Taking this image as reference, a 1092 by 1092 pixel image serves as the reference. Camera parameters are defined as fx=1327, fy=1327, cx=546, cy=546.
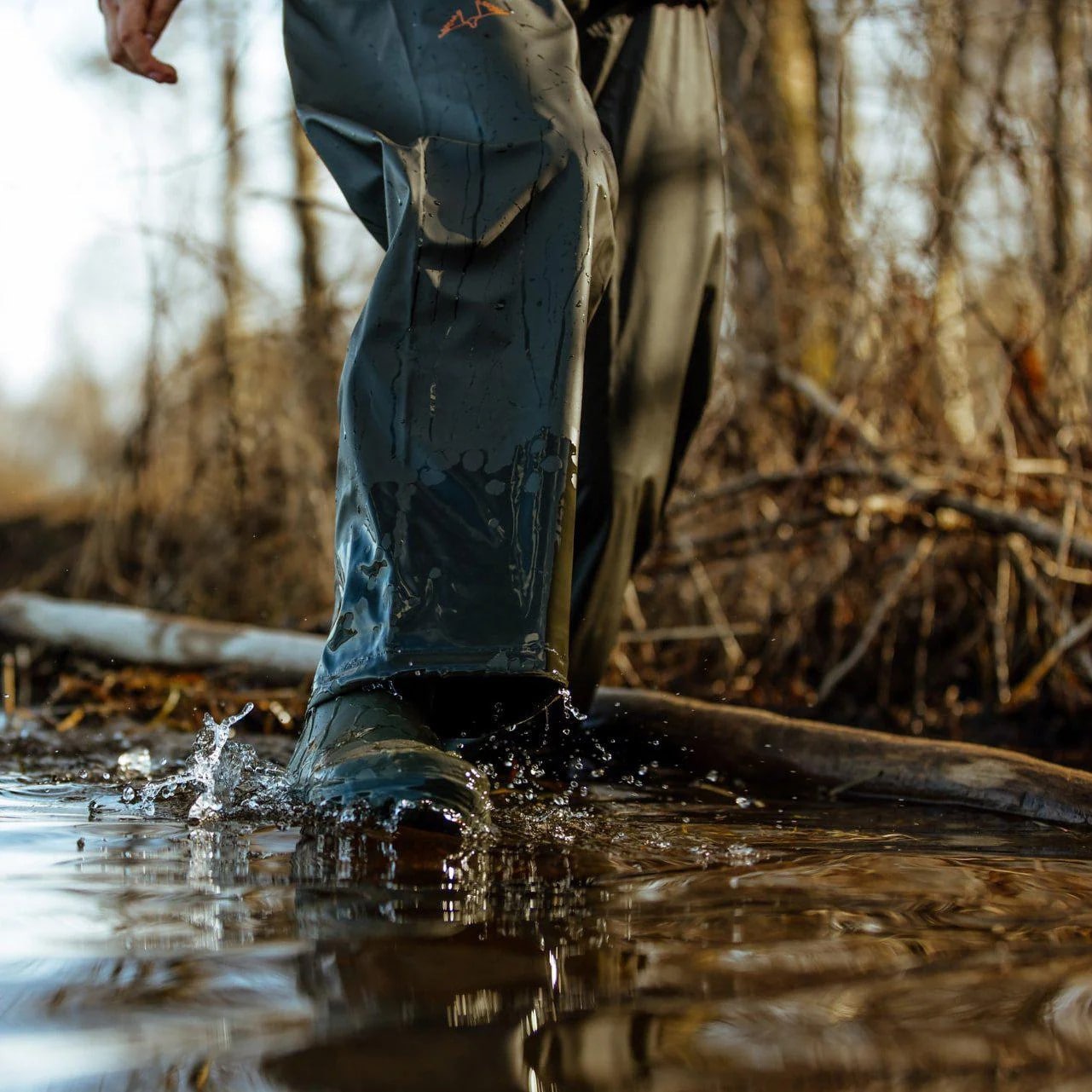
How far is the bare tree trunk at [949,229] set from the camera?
3.73m

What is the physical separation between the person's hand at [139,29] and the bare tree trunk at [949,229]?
225 cm

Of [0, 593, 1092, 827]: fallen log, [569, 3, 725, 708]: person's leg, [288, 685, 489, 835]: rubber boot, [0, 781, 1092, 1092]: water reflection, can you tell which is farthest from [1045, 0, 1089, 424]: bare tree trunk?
[288, 685, 489, 835]: rubber boot

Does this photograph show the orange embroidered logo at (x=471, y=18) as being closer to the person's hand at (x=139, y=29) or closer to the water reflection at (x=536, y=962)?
the person's hand at (x=139, y=29)

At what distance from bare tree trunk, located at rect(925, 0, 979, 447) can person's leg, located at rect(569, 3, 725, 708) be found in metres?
1.56

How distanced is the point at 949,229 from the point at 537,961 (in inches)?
127

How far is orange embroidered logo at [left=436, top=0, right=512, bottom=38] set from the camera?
68.4 inches

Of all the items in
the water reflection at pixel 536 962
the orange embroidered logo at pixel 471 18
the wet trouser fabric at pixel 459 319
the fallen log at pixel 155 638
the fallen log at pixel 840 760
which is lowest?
the water reflection at pixel 536 962

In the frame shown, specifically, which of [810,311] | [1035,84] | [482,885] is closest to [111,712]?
[482,885]

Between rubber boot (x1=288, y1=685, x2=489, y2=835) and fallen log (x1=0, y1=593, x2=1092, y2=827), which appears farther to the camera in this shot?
fallen log (x1=0, y1=593, x2=1092, y2=827)

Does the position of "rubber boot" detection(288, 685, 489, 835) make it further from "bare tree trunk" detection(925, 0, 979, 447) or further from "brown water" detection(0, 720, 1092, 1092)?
"bare tree trunk" detection(925, 0, 979, 447)

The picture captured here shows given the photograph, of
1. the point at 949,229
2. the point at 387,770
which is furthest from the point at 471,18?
the point at 949,229

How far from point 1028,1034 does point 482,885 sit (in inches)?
21.8

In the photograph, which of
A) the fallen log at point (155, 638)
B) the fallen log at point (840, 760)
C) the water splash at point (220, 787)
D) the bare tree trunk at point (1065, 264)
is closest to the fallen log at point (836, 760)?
the fallen log at point (840, 760)

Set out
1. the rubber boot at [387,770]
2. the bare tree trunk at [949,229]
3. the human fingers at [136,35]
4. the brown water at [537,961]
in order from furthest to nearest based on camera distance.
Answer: the bare tree trunk at [949,229] → the human fingers at [136,35] → the rubber boot at [387,770] → the brown water at [537,961]
